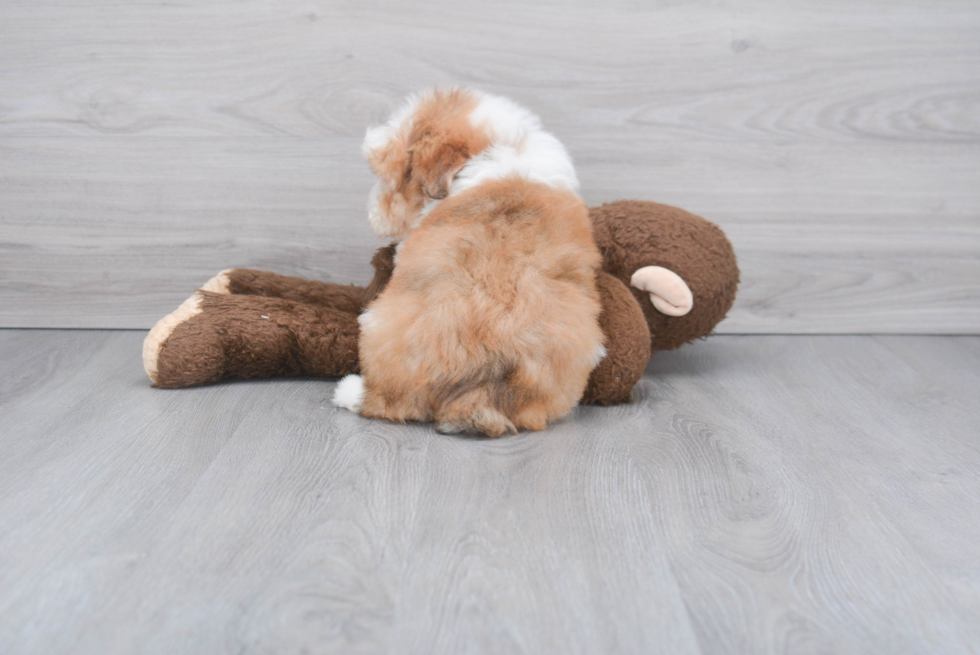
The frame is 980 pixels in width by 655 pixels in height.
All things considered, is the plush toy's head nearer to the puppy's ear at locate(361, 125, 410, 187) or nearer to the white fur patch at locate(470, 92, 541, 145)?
the white fur patch at locate(470, 92, 541, 145)

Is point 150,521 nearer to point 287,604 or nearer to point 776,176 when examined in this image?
point 287,604

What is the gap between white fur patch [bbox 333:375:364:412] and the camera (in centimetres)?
149

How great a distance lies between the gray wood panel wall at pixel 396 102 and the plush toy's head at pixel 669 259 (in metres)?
0.34

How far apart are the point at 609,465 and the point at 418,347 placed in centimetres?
41

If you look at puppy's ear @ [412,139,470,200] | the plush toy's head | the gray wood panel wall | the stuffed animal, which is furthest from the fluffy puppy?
the gray wood panel wall

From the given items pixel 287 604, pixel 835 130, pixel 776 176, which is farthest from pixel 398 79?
pixel 287 604

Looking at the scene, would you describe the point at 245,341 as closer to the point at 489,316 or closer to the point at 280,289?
the point at 280,289

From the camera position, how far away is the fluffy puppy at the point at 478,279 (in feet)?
4.40

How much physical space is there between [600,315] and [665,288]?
0.19 m

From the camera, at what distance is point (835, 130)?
6.72 feet

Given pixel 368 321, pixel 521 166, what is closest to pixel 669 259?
pixel 521 166

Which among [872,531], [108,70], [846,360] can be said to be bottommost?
[846,360]

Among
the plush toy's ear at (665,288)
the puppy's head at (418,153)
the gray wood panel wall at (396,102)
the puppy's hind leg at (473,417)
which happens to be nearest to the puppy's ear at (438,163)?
the puppy's head at (418,153)

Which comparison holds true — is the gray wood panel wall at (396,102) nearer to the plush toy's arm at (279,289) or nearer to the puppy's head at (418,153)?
the plush toy's arm at (279,289)
